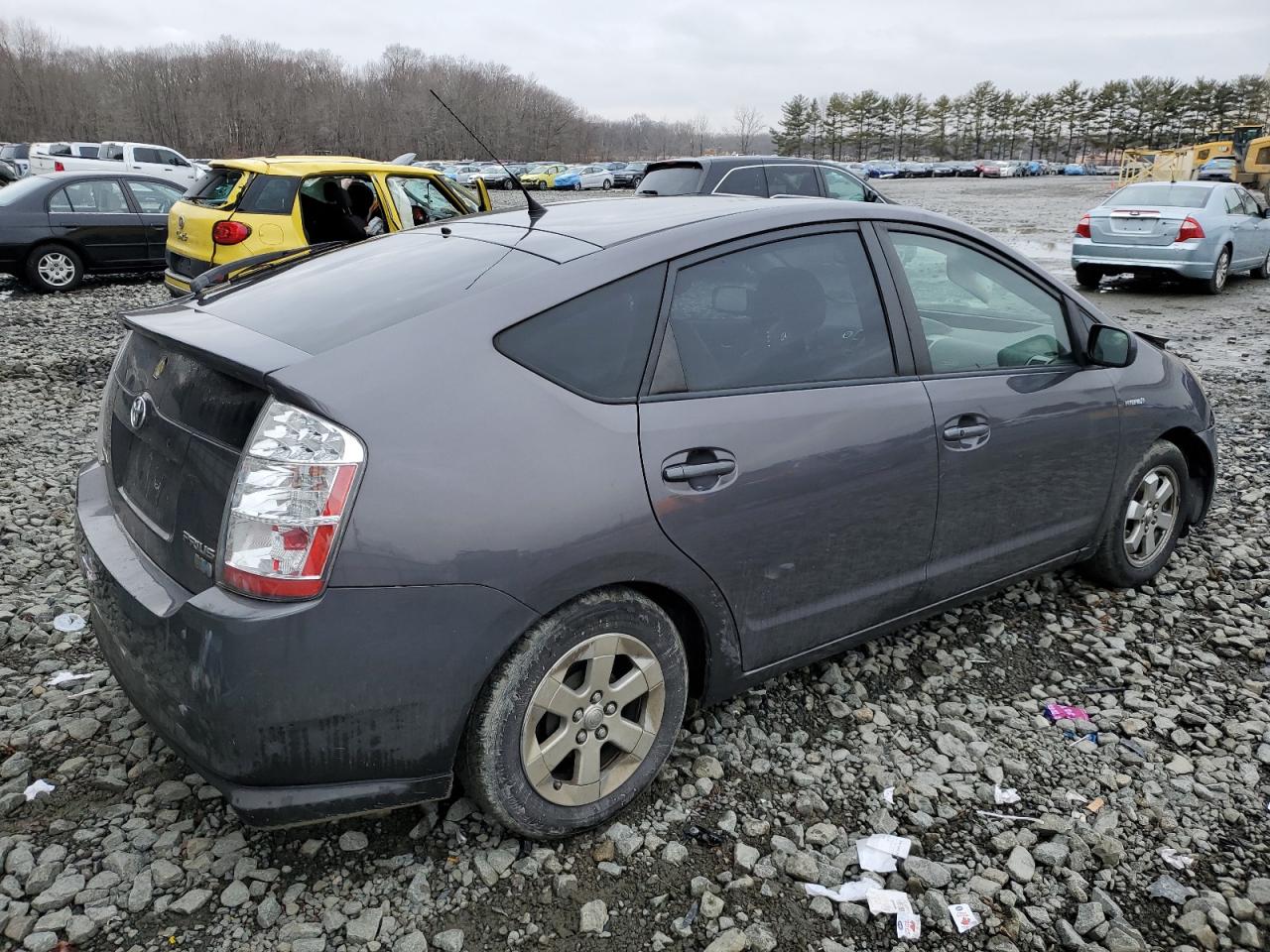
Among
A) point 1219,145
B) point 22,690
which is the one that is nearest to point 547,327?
point 22,690

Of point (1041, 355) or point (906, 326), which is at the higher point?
point (906, 326)

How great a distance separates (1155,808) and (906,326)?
1.65m

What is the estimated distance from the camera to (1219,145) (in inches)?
1580

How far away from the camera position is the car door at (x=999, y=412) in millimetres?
3137

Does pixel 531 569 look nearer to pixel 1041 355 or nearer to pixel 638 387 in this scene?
pixel 638 387

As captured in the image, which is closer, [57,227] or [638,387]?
[638,387]

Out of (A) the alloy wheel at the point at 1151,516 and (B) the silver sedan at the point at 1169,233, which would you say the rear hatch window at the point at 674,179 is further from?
(A) the alloy wheel at the point at 1151,516

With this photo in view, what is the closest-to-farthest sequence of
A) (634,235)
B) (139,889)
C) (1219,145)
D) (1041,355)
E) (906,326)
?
(139,889) < (634,235) < (906,326) < (1041,355) < (1219,145)

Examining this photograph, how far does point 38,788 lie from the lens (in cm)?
277

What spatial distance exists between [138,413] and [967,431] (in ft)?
8.27

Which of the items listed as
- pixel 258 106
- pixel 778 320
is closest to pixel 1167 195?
pixel 778 320

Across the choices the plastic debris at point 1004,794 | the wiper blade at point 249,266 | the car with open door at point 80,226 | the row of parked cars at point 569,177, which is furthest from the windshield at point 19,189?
the row of parked cars at point 569,177

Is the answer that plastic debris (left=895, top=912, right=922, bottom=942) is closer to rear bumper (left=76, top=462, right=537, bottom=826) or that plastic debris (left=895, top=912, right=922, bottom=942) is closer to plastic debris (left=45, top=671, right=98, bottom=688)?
rear bumper (left=76, top=462, right=537, bottom=826)

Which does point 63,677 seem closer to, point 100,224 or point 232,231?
point 232,231
